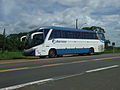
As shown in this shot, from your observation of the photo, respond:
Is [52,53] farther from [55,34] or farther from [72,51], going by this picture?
[72,51]

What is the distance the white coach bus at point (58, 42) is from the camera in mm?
19453

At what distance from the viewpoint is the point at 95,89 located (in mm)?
5699

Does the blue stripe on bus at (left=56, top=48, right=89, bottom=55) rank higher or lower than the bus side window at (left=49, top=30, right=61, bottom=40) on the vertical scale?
lower

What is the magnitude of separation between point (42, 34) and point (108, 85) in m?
14.2

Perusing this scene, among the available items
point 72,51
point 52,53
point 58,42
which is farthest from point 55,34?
point 72,51

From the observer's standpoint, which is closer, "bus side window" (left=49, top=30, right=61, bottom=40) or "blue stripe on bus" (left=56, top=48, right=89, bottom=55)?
"bus side window" (left=49, top=30, right=61, bottom=40)

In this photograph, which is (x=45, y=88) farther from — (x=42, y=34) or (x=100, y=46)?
(x=100, y=46)

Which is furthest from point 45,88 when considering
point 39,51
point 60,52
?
point 60,52

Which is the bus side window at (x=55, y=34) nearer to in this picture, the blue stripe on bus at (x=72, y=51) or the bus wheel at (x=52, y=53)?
the bus wheel at (x=52, y=53)

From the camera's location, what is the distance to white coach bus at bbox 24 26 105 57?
63.8ft

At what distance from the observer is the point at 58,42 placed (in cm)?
2120

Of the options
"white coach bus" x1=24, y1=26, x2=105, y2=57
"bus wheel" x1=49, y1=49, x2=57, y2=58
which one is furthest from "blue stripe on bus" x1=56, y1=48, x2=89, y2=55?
"bus wheel" x1=49, y1=49, x2=57, y2=58

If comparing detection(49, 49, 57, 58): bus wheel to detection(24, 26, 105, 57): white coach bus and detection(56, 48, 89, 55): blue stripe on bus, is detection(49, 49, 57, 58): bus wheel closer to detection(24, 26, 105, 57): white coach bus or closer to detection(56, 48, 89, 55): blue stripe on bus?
detection(24, 26, 105, 57): white coach bus

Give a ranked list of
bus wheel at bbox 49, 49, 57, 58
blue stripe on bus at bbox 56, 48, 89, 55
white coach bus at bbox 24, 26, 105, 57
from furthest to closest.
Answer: blue stripe on bus at bbox 56, 48, 89, 55 → bus wheel at bbox 49, 49, 57, 58 → white coach bus at bbox 24, 26, 105, 57
